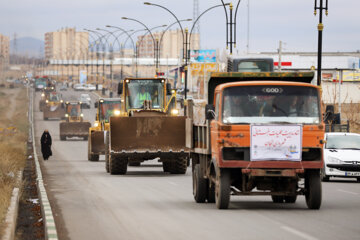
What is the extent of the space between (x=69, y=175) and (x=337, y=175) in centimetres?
1045

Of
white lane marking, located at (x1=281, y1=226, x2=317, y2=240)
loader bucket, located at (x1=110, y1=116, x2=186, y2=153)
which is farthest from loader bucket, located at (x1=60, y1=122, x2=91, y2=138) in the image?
white lane marking, located at (x1=281, y1=226, x2=317, y2=240)

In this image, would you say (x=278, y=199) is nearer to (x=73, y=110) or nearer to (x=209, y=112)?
(x=209, y=112)

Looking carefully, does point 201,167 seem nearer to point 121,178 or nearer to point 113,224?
point 113,224

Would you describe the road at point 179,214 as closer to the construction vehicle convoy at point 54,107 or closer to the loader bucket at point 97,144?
the loader bucket at point 97,144

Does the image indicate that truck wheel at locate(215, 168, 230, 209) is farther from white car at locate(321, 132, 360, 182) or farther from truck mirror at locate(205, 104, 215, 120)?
white car at locate(321, 132, 360, 182)

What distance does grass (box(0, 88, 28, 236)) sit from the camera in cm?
2095

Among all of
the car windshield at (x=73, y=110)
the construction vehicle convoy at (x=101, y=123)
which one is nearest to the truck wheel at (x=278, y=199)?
the construction vehicle convoy at (x=101, y=123)

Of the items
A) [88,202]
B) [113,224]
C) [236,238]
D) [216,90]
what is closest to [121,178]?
[88,202]

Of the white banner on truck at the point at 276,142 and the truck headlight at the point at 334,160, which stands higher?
the white banner on truck at the point at 276,142

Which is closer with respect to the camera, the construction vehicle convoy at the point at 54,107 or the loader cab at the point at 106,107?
the loader cab at the point at 106,107

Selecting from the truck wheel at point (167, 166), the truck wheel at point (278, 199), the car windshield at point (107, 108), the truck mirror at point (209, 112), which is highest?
the truck mirror at point (209, 112)

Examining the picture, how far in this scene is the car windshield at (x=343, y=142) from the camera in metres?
29.7

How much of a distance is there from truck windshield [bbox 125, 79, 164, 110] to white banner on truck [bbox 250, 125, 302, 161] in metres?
18.4

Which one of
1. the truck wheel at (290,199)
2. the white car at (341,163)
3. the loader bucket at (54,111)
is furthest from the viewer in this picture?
the loader bucket at (54,111)
